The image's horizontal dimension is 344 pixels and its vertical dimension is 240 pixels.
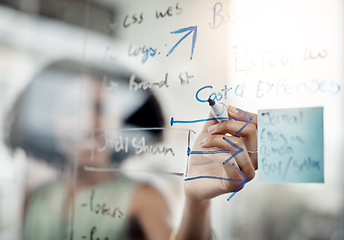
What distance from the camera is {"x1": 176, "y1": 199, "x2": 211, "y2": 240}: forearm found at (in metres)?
0.81

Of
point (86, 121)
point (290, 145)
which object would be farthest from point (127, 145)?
point (290, 145)

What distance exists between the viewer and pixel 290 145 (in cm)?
72

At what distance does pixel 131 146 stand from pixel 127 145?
12mm

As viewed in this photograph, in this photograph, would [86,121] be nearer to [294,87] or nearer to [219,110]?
[219,110]

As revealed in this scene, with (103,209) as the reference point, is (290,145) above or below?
above

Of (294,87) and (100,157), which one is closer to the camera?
(294,87)

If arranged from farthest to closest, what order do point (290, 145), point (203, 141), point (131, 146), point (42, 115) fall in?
point (42, 115)
point (131, 146)
point (203, 141)
point (290, 145)

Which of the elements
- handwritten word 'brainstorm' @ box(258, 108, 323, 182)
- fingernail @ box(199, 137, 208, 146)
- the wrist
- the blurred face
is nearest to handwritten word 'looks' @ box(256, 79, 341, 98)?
handwritten word 'brainstorm' @ box(258, 108, 323, 182)

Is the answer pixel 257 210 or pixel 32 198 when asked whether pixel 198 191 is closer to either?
pixel 257 210

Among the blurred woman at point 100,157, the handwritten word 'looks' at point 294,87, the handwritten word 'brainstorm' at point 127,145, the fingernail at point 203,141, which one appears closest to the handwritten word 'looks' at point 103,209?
the blurred woman at point 100,157

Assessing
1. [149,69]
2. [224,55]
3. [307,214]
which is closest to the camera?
[307,214]

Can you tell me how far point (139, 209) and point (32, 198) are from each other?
37 cm

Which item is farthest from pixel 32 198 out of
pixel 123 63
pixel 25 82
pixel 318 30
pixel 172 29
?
pixel 318 30

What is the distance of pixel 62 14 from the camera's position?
3.74 feet
